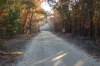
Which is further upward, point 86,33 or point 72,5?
point 72,5

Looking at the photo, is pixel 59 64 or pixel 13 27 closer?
pixel 59 64

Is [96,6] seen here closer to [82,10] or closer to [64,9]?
[82,10]

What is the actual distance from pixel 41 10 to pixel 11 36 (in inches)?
748

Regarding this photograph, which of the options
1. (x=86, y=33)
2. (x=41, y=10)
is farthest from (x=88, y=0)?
(x=41, y=10)

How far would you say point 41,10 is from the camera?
5253 cm

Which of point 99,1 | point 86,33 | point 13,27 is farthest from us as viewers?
point 86,33

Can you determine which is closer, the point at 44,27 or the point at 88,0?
the point at 88,0

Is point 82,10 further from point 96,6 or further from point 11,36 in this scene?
point 11,36

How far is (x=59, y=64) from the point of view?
10.8 metres

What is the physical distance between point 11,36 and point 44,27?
132m

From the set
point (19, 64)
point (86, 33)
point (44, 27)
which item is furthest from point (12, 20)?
point (44, 27)

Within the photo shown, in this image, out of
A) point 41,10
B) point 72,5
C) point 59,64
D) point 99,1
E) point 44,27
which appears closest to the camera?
point 59,64

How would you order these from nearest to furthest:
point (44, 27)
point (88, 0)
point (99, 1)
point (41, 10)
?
1. point (99, 1)
2. point (88, 0)
3. point (41, 10)
4. point (44, 27)

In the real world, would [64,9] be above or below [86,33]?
above
